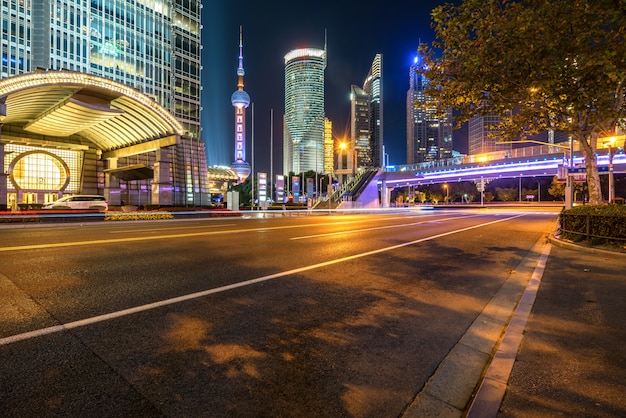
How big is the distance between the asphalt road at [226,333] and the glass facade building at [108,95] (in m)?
26.6

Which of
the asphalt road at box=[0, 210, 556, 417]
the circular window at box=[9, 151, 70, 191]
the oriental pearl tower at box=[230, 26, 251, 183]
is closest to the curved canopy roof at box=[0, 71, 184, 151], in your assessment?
the circular window at box=[9, 151, 70, 191]

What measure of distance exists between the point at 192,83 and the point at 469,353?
74057 mm

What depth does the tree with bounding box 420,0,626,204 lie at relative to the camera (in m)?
10.3

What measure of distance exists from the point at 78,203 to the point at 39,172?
19067mm

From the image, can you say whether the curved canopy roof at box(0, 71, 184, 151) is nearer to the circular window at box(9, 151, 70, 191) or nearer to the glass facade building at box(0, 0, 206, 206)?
the glass facade building at box(0, 0, 206, 206)

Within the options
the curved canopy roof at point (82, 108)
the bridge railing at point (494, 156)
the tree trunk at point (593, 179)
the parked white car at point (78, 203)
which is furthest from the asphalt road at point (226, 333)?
the bridge railing at point (494, 156)

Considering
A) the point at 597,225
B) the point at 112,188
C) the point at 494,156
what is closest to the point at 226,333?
the point at 597,225

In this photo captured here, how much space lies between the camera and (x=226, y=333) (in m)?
4.00

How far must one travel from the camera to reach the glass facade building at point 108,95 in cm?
3312

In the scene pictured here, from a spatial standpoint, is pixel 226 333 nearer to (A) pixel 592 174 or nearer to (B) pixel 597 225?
(B) pixel 597 225

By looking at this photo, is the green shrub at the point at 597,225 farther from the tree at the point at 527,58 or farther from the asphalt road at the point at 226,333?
the asphalt road at the point at 226,333

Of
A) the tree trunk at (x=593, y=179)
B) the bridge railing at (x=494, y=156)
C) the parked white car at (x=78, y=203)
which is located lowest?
the parked white car at (x=78, y=203)

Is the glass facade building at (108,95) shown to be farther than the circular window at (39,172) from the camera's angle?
No

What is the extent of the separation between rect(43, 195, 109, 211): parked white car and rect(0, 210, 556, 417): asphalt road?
948 inches
